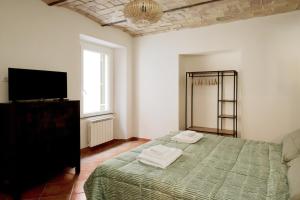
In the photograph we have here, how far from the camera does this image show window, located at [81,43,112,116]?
416cm

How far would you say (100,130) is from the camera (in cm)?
417

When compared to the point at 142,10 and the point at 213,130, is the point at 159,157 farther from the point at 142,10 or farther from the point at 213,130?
the point at 213,130

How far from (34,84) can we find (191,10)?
8.48 feet

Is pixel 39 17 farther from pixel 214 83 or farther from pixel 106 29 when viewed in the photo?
pixel 214 83

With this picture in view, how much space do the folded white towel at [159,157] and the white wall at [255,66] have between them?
7.51ft

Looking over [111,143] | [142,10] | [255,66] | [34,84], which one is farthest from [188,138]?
[111,143]

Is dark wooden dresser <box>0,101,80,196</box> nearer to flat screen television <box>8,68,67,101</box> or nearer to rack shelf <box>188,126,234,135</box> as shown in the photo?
flat screen television <box>8,68,67,101</box>

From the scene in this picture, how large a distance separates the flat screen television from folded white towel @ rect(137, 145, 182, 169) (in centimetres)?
169

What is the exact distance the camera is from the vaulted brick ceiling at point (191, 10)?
3.03m

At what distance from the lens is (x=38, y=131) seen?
8.07 feet

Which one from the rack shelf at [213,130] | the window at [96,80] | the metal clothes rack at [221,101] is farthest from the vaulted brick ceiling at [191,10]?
the rack shelf at [213,130]

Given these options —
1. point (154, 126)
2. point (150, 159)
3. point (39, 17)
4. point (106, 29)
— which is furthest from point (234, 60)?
point (39, 17)

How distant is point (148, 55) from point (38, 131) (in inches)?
115

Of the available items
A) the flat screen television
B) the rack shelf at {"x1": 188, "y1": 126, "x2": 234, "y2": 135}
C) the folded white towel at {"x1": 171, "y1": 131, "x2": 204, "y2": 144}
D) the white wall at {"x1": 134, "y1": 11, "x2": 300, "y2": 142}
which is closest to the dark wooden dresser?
the flat screen television
